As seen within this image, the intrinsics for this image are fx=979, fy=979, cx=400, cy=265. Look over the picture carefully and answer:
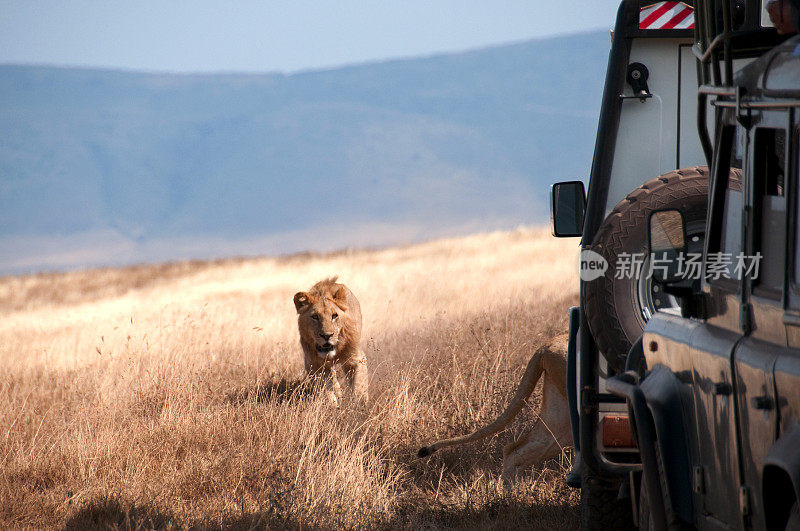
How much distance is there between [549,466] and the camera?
21.0 feet

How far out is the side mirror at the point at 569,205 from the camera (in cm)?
524

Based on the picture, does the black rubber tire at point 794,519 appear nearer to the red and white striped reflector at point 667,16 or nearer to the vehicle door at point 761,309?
the vehicle door at point 761,309

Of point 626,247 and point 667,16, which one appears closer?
point 626,247

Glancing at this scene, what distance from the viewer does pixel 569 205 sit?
207 inches

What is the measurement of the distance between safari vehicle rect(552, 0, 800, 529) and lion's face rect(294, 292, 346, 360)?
3.80 m

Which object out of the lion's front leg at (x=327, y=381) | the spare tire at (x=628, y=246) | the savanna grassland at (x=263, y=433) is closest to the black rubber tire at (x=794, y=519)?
the spare tire at (x=628, y=246)

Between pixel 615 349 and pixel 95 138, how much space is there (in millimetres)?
175217

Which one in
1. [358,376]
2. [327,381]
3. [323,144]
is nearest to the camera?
[327,381]

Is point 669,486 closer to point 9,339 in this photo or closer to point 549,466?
point 549,466

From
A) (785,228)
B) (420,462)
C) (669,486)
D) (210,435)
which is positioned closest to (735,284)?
(785,228)

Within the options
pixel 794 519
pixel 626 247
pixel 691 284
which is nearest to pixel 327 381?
pixel 626 247

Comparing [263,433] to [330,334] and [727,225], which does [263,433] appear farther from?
[727,225]

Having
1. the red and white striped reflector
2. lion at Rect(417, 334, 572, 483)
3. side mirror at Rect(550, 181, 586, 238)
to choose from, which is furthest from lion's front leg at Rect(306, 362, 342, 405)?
the red and white striped reflector

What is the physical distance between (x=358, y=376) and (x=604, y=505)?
4147 millimetres
